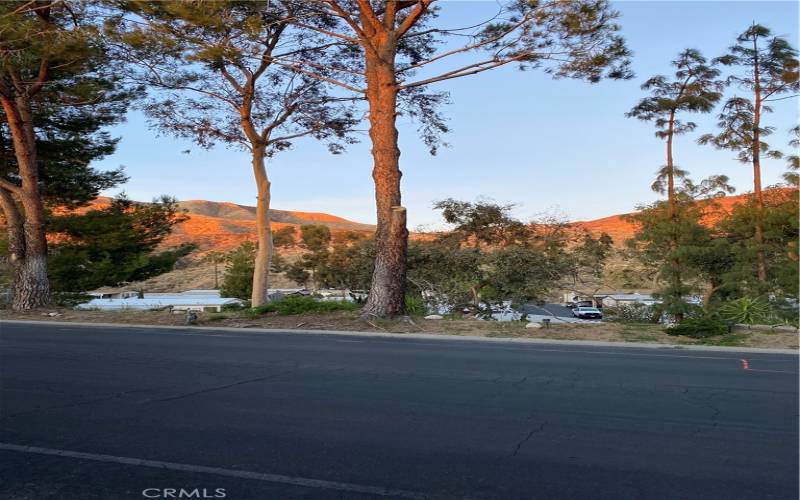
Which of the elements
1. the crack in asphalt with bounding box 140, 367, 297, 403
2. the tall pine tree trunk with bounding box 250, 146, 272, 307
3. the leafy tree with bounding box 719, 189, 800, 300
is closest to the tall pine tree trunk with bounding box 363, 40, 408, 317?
the tall pine tree trunk with bounding box 250, 146, 272, 307

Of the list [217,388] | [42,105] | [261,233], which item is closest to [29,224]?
[42,105]

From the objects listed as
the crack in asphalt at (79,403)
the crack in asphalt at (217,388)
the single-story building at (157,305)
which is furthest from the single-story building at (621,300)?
the crack in asphalt at (79,403)

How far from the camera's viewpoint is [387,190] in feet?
61.3

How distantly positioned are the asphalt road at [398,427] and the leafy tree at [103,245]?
24405 mm

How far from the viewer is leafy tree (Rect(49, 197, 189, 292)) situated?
110ft

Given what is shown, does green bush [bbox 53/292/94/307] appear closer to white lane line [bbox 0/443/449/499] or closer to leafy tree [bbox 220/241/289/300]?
leafy tree [bbox 220/241/289/300]

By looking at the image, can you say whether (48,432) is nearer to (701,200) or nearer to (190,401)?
(190,401)

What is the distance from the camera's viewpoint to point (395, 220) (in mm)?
18516

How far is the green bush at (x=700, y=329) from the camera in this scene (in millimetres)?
14508

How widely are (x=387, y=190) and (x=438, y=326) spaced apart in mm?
4271

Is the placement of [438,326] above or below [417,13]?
below

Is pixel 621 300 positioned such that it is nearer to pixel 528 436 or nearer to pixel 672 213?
pixel 672 213

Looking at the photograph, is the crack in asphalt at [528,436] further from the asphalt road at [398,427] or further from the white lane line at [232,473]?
the white lane line at [232,473]

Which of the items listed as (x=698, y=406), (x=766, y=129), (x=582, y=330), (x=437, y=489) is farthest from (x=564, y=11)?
(x=766, y=129)
